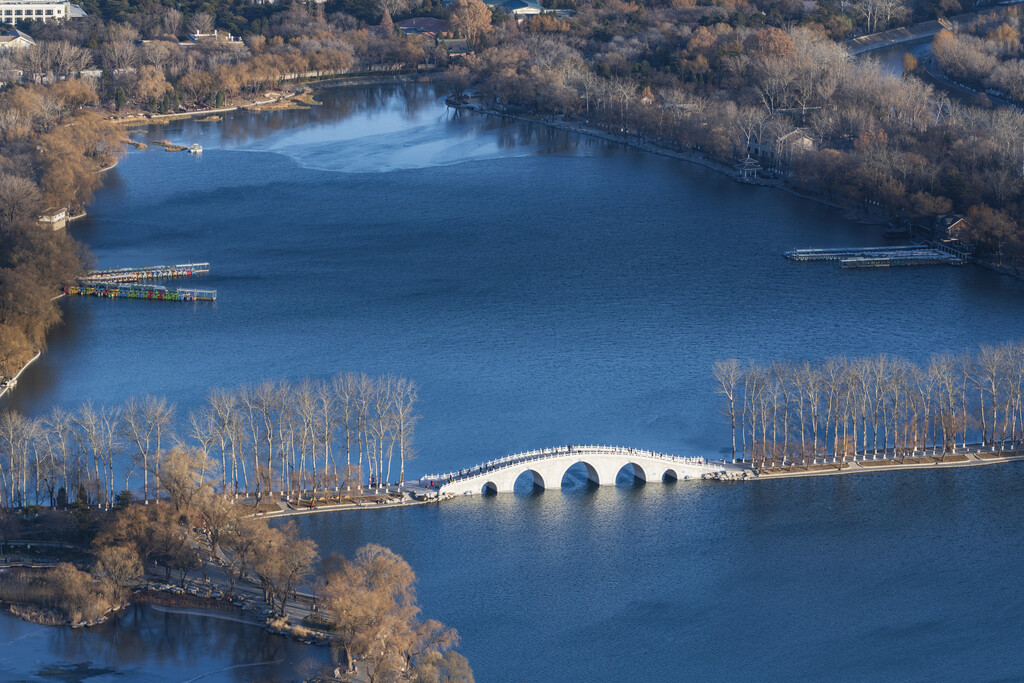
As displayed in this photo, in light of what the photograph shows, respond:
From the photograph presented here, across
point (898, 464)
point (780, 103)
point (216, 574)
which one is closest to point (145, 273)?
point (216, 574)

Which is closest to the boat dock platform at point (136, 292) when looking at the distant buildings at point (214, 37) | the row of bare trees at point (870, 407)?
the row of bare trees at point (870, 407)

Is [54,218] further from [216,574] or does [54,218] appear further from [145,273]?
[216,574]

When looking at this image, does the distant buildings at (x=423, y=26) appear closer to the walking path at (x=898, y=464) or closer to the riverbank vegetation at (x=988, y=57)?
the riverbank vegetation at (x=988, y=57)

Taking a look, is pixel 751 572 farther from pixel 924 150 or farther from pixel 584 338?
pixel 924 150

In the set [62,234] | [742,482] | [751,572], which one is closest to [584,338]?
[742,482]

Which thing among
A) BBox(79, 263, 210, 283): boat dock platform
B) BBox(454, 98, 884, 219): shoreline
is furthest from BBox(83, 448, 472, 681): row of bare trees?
BBox(454, 98, 884, 219): shoreline

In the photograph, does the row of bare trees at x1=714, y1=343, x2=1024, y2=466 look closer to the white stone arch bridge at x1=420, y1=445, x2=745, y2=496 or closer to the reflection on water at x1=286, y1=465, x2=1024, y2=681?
the reflection on water at x1=286, y1=465, x2=1024, y2=681
